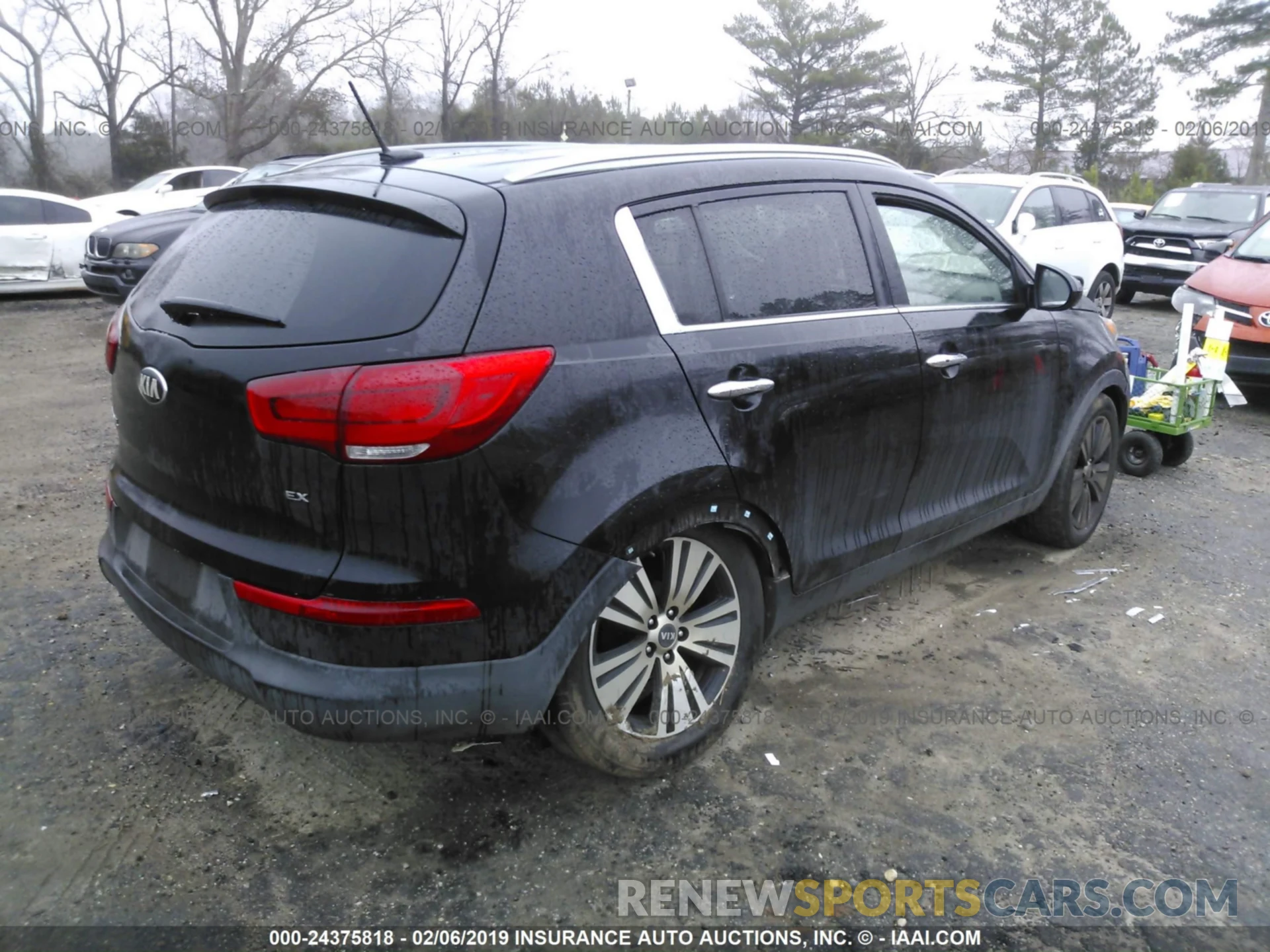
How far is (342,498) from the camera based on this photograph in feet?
7.89

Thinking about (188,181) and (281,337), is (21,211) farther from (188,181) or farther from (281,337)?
(281,337)

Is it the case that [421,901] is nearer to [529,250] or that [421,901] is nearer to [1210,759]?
[529,250]

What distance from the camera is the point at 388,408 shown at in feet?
7.72

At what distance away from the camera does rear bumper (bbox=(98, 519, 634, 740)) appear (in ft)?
8.17

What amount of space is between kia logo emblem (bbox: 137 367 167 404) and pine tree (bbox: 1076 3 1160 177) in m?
47.3

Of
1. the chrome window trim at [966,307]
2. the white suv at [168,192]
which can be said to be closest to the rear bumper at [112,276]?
the white suv at [168,192]

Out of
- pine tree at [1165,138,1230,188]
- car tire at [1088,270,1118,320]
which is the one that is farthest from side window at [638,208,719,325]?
pine tree at [1165,138,1230,188]

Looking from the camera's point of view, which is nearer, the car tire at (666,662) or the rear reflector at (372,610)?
the rear reflector at (372,610)

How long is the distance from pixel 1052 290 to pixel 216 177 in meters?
15.9

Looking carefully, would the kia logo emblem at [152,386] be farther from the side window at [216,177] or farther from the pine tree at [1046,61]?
the pine tree at [1046,61]

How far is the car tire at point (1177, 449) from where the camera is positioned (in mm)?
6562

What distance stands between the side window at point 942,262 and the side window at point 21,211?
1277 cm

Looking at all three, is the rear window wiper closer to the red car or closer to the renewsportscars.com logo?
the renewsportscars.com logo

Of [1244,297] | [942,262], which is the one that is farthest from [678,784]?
[1244,297]
